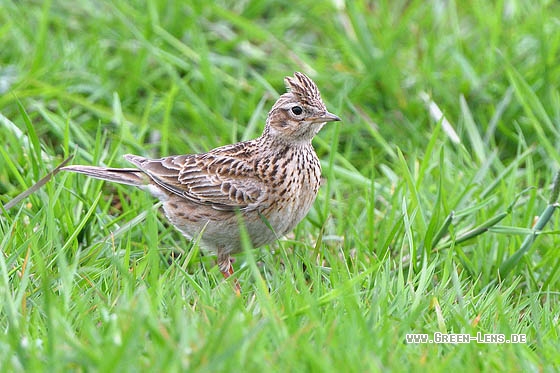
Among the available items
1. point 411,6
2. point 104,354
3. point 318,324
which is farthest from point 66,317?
point 411,6

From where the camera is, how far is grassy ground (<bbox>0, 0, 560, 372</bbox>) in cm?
395

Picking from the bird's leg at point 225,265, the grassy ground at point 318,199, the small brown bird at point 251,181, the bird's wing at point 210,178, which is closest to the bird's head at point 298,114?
the small brown bird at point 251,181

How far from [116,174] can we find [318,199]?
56.2 inches

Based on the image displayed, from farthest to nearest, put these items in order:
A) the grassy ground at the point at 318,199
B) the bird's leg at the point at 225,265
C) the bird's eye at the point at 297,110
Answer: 1. the bird's eye at the point at 297,110
2. the bird's leg at the point at 225,265
3. the grassy ground at the point at 318,199

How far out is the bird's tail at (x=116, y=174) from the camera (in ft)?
18.6

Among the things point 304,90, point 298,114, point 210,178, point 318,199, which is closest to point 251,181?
point 210,178

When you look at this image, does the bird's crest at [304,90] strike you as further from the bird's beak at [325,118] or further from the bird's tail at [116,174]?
the bird's tail at [116,174]

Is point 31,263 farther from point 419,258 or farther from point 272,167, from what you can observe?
point 419,258

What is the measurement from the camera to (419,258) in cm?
559

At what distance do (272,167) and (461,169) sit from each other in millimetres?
1698

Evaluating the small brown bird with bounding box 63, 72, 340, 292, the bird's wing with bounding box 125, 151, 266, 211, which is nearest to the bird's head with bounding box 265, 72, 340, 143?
the small brown bird with bounding box 63, 72, 340, 292

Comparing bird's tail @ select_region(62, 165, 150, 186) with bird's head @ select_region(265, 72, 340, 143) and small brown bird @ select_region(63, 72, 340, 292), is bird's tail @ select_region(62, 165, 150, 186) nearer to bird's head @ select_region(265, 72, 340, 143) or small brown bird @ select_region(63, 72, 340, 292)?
small brown bird @ select_region(63, 72, 340, 292)

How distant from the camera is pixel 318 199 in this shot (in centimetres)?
643

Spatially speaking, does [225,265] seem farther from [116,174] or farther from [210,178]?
[116,174]
